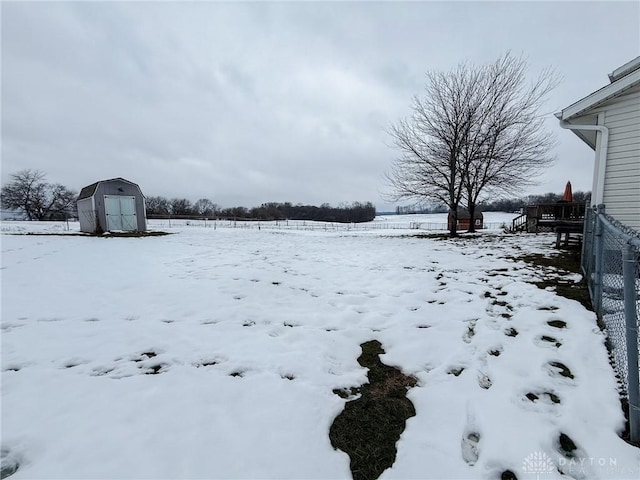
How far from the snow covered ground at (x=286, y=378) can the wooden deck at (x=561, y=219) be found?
12.5ft

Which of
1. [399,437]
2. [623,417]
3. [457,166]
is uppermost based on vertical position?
[457,166]

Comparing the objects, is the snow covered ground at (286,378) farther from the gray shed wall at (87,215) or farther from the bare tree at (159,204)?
the bare tree at (159,204)

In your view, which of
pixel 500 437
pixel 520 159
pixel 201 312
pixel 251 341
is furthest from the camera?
pixel 520 159

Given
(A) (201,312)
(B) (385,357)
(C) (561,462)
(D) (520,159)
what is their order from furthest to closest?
(D) (520,159) → (A) (201,312) → (B) (385,357) → (C) (561,462)

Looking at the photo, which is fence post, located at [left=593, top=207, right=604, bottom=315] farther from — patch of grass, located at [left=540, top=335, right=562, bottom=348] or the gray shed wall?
the gray shed wall

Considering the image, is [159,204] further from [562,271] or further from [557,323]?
[557,323]

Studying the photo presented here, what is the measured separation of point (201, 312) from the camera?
419 centimetres

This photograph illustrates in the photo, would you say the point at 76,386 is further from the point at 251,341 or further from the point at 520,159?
the point at 520,159

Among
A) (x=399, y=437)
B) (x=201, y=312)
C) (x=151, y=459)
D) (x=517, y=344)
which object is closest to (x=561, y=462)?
(x=399, y=437)

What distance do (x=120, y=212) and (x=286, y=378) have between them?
19194mm

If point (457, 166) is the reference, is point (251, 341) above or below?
below

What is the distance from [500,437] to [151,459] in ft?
7.78

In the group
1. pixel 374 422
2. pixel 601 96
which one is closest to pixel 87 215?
pixel 374 422

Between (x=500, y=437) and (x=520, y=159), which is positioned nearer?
(x=500, y=437)
